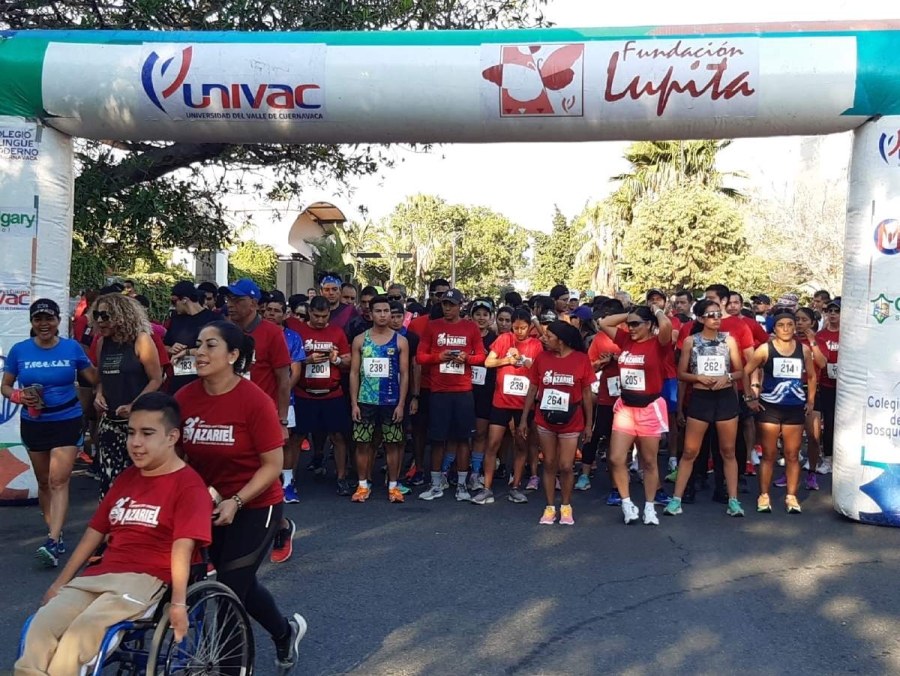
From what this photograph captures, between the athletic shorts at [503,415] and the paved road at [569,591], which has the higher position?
the athletic shorts at [503,415]

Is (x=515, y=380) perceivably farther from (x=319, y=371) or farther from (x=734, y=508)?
(x=734, y=508)

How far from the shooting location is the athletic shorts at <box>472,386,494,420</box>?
899 centimetres

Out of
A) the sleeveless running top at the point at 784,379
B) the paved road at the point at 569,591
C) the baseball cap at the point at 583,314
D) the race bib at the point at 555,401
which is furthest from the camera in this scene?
the baseball cap at the point at 583,314

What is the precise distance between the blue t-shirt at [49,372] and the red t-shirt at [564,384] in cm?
364

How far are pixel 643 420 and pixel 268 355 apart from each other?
124 inches

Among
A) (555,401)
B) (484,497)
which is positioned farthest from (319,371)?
(555,401)

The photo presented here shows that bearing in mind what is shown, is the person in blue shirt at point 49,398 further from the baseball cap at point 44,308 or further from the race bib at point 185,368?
the race bib at point 185,368

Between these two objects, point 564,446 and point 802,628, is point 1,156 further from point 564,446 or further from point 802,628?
point 802,628

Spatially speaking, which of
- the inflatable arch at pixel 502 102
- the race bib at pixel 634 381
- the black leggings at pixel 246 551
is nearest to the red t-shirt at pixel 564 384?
the race bib at pixel 634 381

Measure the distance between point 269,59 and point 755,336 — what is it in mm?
5603

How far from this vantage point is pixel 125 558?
3.53m

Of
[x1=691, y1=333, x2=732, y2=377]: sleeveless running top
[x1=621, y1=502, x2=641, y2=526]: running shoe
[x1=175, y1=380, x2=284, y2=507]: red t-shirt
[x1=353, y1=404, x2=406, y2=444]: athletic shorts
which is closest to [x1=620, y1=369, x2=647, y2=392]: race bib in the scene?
[x1=691, y1=333, x2=732, y2=377]: sleeveless running top

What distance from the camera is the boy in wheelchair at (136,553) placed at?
10.5ft

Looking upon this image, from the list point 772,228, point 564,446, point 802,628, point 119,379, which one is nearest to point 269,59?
point 119,379
